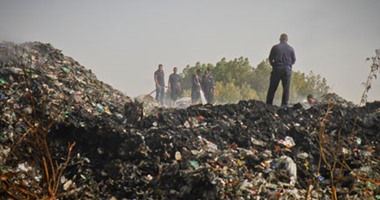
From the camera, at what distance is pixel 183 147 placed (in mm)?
5168

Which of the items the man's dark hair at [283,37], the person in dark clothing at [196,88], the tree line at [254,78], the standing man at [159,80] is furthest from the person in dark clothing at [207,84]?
the tree line at [254,78]

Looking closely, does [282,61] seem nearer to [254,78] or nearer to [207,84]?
[207,84]

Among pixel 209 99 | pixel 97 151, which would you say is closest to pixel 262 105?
pixel 97 151

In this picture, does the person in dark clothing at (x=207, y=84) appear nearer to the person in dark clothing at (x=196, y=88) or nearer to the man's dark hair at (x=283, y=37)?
the person in dark clothing at (x=196, y=88)

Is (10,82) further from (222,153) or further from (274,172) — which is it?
(274,172)

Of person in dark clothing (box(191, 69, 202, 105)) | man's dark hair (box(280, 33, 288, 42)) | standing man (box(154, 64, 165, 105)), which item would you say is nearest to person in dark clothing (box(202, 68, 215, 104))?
person in dark clothing (box(191, 69, 202, 105))

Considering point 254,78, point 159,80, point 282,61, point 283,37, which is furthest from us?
point 254,78

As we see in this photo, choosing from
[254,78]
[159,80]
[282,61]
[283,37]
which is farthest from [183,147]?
[254,78]

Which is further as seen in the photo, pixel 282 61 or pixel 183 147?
pixel 282 61

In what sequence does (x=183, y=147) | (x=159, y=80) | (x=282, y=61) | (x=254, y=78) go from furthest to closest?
(x=254, y=78) < (x=159, y=80) < (x=282, y=61) < (x=183, y=147)

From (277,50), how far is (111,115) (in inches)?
125

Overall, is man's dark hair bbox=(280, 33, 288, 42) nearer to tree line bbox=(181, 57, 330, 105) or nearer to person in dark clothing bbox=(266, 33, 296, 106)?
person in dark clothing bbox=(266, 33, 296, 106)

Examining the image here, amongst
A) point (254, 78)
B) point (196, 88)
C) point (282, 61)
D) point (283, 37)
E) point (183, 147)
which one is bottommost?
point (183, 147)

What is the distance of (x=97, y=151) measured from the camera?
5223 millimetres
